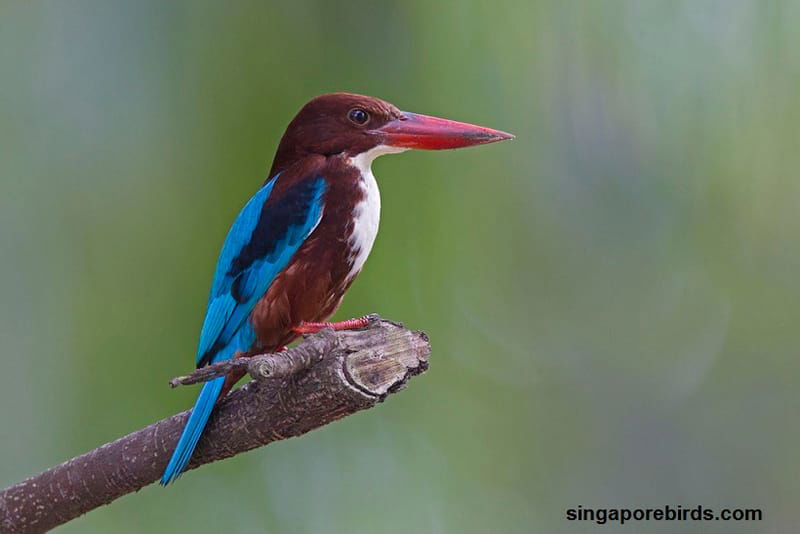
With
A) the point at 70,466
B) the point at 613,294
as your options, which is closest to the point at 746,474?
the point at 613,294

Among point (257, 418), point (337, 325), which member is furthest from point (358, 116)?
point (257, 418)

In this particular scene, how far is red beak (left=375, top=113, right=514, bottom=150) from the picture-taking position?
101 inches

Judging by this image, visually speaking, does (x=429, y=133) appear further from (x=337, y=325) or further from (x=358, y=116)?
(x=337, y=325)

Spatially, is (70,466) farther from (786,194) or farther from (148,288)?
(786,194)

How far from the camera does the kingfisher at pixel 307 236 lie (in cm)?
254

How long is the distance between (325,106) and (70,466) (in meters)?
1.10

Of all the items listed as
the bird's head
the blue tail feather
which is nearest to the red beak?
the bird's head

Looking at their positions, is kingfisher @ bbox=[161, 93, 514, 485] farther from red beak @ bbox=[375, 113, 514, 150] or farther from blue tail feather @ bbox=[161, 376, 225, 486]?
blue tail feather @ bbox=[161, 376, 225, 486]

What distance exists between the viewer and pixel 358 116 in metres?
2.66

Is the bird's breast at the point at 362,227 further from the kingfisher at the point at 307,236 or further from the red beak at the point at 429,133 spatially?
the red beak at the point at 429,133

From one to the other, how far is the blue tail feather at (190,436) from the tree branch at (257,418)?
0.16 feet

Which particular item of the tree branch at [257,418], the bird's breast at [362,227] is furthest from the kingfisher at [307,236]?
the tree branch at [257,418]

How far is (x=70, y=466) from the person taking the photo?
2301 mm

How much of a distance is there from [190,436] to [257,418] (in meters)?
0.17
